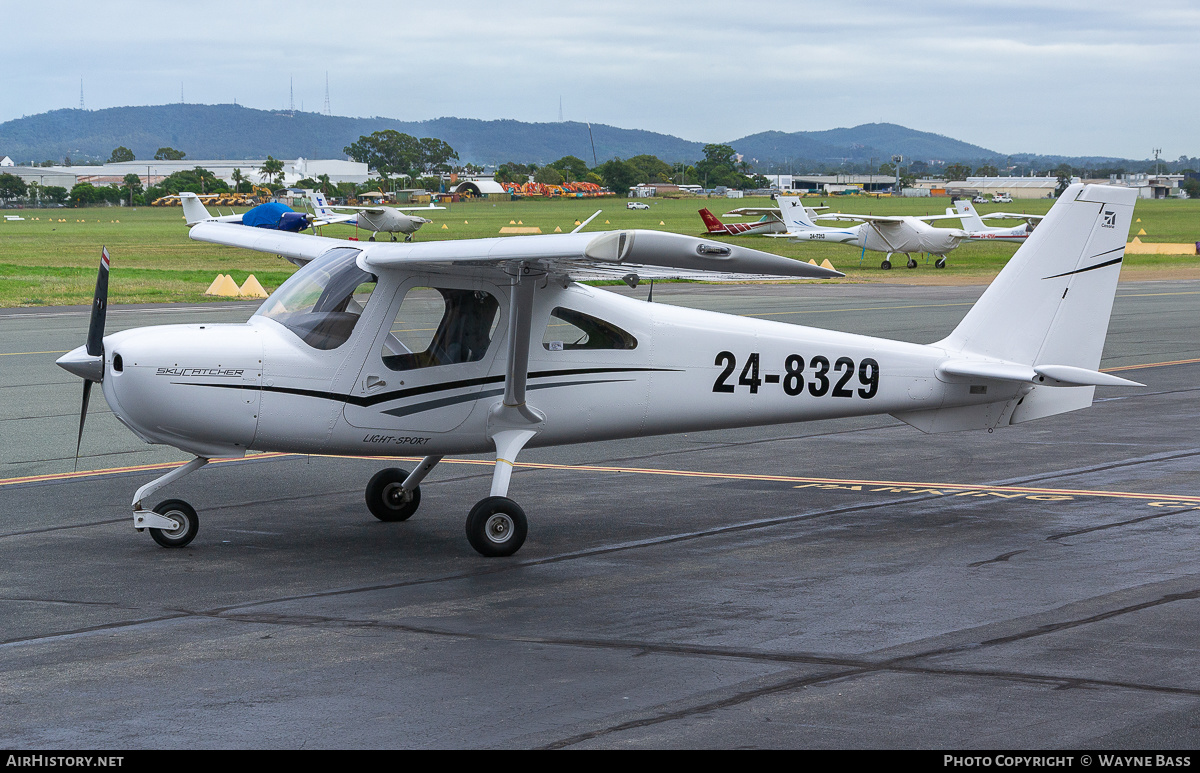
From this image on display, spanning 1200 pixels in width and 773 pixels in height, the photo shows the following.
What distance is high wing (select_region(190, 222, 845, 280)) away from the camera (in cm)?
760

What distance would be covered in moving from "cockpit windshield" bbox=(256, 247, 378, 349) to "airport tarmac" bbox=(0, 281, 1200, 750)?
1614 mm

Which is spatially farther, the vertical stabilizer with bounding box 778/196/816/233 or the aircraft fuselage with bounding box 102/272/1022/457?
the vertical stabilizer with bounding box 778/196/816/233

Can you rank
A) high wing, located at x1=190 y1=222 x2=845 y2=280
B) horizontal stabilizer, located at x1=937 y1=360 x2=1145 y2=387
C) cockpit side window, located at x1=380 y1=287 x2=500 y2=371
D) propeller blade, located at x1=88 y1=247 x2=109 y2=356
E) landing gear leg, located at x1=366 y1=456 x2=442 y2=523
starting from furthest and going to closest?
landing gear leg, located at x1=366 y1=456 x2=442 y2=523 → horizontal stabilizer, located at x1=937 y1=360 x2=1145 y2=387 → cockpit side window, located at x1=380 y1=287 x2=500 y2=371 → propeller blade, located at x1=88 y1=247 x2=109 y2=356 → high wing, located at x1=190 y1=222 x2=845 y2=280

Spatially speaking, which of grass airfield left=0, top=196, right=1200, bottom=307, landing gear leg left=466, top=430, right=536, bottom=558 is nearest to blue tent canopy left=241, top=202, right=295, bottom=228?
grass airfield left=0, top=196, right=1200, bottom=307

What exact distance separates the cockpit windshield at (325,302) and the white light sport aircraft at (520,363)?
0.05ft

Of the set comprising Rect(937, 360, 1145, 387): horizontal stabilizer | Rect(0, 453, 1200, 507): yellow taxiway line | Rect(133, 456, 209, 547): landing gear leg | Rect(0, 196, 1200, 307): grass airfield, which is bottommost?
Rect(0, 196, 1200, 307): grass airfield

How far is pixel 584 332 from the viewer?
10039 millimetres

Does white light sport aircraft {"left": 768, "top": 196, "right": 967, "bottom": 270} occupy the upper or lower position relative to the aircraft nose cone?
lower

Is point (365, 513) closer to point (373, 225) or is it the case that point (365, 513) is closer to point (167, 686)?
point (167, 686)

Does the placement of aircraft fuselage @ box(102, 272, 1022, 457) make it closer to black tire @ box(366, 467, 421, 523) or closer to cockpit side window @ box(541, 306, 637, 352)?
cockpit side window @ box(541, 306, 637, 352)

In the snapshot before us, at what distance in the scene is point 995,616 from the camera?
25.2 feet

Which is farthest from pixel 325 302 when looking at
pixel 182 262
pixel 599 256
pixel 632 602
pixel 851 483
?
pixel 182 262

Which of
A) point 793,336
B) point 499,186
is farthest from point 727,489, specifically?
point 499,186

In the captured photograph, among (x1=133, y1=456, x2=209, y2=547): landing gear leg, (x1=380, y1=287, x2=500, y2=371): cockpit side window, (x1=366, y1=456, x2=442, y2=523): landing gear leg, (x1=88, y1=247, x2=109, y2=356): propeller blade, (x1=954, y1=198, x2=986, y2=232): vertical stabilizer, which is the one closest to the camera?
(x1=88, y1=247, x2=109, y2=356): propeller blade
